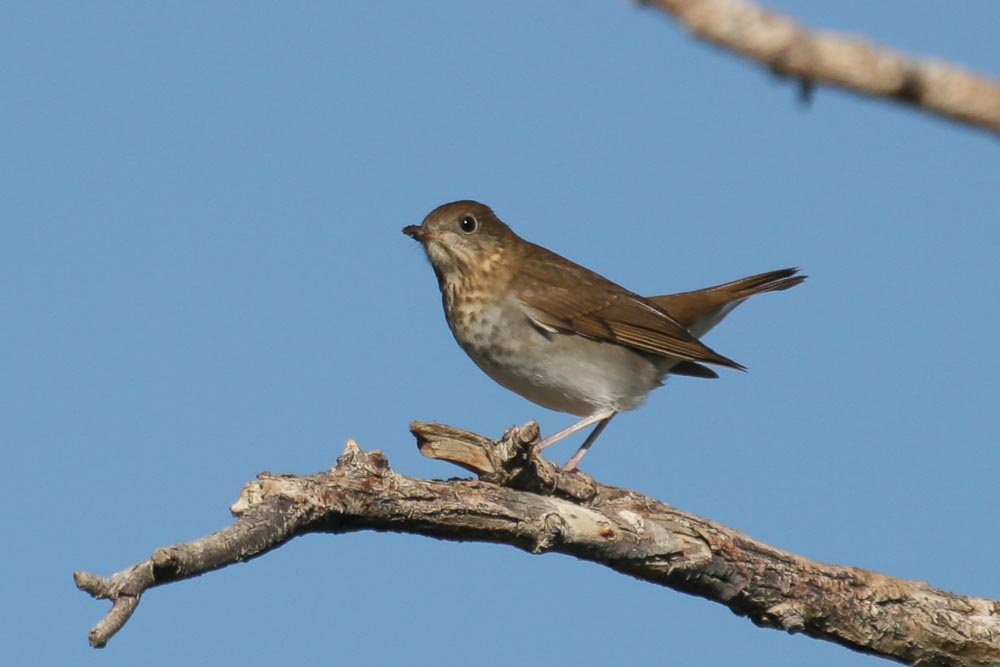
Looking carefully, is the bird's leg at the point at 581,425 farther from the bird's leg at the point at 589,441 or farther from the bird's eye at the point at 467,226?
the bird's eye at the point at 467,226

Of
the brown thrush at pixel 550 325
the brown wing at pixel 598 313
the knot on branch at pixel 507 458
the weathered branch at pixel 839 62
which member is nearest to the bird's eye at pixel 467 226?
Answer: the brown thrush at pixel 550 325

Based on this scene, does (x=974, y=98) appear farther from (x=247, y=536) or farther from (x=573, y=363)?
(x=573, y=363)

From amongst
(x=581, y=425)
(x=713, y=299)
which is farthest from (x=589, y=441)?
(x=713, y=299)

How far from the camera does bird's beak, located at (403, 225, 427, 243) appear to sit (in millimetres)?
9344

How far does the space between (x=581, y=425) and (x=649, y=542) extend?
2.38m

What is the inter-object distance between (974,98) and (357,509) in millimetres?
4349

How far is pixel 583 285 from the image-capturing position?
31.4 ft

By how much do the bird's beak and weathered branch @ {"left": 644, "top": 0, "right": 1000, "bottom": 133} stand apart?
789 cm

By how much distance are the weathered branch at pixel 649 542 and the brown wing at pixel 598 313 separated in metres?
2.42

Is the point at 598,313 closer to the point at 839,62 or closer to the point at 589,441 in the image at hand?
the point at 589,441

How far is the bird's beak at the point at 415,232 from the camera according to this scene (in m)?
9.34

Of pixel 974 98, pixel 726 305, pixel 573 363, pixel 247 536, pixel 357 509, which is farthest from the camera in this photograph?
pixel 726 305

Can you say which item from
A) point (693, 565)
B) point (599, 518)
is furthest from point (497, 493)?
point (693, 565)

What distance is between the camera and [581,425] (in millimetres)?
8719
